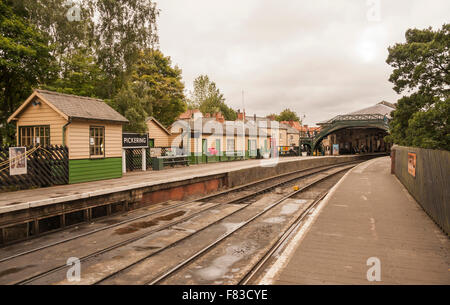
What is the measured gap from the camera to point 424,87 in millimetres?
12680

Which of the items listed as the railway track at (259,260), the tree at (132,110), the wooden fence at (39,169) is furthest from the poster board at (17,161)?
the tree at (132,110)

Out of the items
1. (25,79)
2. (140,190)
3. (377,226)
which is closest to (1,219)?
(140,190)

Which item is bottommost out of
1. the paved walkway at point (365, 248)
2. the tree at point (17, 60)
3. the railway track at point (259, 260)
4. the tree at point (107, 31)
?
the railway track at point (259, 260)

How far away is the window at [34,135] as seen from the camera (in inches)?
487

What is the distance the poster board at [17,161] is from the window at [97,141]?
2979 millimetres

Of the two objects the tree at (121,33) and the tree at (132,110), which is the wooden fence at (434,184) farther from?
Result: the tree at (121,33)

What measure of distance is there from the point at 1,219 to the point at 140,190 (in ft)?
14.7

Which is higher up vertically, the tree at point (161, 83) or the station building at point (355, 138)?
the tree at point (161, 83)

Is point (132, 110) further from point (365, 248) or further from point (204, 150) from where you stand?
point (365, 248)

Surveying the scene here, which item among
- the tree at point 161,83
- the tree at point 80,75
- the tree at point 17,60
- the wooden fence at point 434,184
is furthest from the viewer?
the tree at point 161,83

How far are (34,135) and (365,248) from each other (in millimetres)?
13403

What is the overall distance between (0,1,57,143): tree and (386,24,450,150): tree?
64.2ft

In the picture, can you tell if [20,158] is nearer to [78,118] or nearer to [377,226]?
[78,118]

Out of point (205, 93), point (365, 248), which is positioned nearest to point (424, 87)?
point (365, 248)
